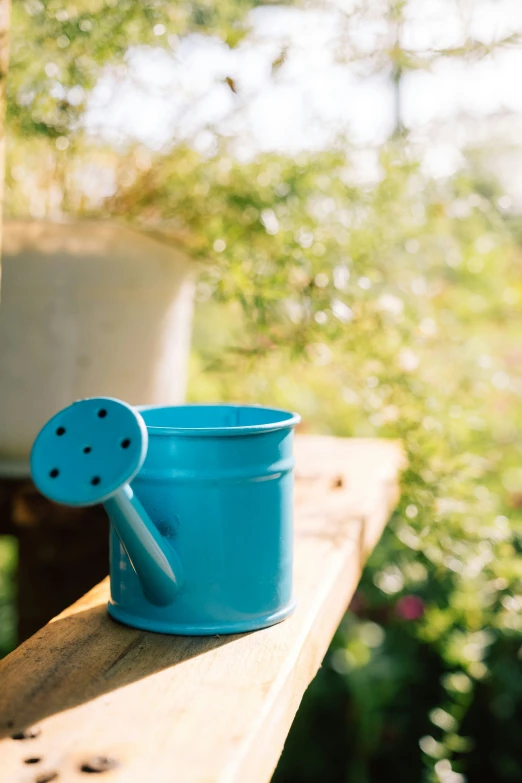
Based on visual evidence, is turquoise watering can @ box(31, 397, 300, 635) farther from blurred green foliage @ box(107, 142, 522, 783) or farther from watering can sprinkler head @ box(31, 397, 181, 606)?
blurred green foliage @ box(107, 142, 522, 783)

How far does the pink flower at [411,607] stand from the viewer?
1.80 meters

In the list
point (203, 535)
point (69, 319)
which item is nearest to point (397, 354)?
point (69, 319)

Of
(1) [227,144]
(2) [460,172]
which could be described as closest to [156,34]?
(1) [227,144]

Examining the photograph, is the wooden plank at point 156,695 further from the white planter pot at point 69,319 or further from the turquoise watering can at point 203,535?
the white planter pot at point 69,319

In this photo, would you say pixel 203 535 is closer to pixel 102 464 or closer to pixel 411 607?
pixel 102 464

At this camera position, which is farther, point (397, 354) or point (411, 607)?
point (411, 607)

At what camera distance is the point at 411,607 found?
1802mm

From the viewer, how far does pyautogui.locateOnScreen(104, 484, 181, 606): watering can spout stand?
0.58 meters

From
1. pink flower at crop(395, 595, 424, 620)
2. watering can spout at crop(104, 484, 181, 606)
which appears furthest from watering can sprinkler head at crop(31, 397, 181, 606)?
pink flower at crop(395, 595, 424, 620)

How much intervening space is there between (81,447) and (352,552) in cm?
45

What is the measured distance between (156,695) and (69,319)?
1.99ft

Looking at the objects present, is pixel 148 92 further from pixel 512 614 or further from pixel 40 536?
pixel 512 614

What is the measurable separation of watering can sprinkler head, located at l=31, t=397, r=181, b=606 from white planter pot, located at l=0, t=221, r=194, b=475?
47 cm

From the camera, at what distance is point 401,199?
1.20 m
